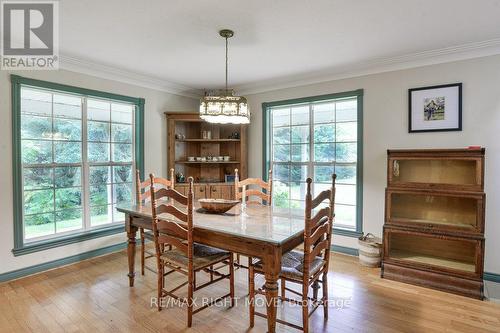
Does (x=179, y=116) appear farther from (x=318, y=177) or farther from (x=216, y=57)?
(x=318, y=177)

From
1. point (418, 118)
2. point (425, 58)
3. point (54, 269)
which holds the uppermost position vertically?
point (425, 58)

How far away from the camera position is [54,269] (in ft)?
10.9

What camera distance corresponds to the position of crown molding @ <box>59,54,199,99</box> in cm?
338

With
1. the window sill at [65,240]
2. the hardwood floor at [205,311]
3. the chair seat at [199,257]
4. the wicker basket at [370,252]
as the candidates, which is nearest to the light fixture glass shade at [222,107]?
the chair seat at [199,257]

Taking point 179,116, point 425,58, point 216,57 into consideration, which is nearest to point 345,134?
point 425,58

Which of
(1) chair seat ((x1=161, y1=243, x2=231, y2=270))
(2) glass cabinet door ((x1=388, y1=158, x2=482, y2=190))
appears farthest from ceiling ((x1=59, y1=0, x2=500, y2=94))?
(1) chair seat ((x1=161, y1=243, x2=231, y2=270))

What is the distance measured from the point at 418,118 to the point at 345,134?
89cm

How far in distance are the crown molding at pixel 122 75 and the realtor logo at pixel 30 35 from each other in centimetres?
15

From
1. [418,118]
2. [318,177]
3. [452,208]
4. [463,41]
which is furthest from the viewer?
[318,177]

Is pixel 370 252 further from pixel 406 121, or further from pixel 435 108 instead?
pixel 435 108

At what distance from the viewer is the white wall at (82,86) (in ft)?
9.73

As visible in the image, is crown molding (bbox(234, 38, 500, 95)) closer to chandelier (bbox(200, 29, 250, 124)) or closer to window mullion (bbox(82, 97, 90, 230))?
chandelier (bbox(200, 29, 250, 124))

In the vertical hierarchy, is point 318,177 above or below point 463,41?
below

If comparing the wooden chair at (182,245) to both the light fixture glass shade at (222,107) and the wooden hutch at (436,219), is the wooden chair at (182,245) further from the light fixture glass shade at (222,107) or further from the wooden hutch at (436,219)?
the wooden hutch at (436,219)
